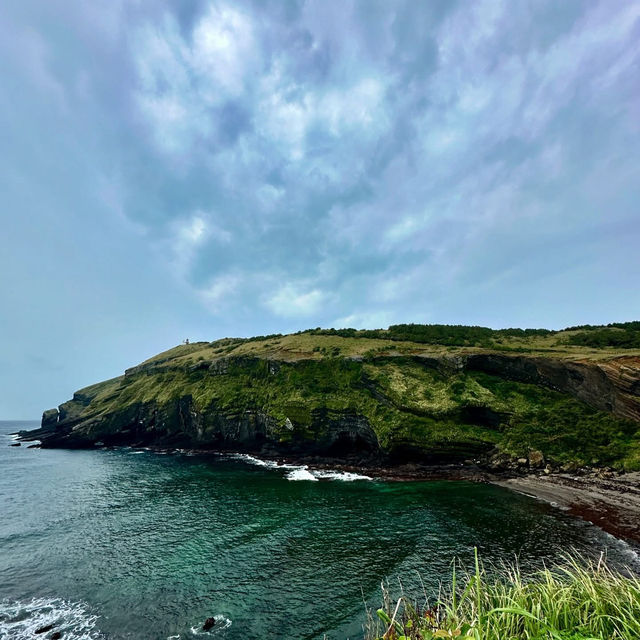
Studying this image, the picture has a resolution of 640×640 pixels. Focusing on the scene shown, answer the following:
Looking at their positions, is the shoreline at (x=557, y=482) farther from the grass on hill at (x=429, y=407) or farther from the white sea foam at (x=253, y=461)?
the grass on hill at (x=429, y=407)

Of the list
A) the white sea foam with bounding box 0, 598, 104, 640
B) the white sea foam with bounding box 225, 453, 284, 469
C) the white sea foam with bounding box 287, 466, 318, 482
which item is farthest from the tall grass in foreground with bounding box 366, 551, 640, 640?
the white sea foam with bounding box 225, 453, 284, 469

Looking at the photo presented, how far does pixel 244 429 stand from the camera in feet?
254

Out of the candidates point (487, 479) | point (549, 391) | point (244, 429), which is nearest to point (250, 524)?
point (487, 479)

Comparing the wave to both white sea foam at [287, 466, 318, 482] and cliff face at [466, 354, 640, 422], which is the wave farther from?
cliff face at [466, 354, 640, 422]

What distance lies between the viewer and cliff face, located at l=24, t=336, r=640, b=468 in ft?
158

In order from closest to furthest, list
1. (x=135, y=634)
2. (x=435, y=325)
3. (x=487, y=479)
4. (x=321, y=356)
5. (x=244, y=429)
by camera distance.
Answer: (x=135, y=634)
(x=487, y=479)
(x=244, y=429)
(x=321, y=356)
(x=435, y=325)

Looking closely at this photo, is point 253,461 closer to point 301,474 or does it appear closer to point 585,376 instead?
point 301,474

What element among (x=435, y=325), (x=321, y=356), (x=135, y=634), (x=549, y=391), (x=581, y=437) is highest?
(x=435, y=325)

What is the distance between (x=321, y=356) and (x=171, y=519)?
53493mm

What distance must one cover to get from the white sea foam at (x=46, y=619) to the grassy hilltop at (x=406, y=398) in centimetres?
4409

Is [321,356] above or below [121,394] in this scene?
above

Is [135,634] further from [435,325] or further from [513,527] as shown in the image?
[435,325]

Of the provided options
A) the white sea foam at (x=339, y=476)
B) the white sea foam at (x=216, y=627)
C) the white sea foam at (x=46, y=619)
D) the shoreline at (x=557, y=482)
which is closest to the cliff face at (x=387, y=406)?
the shoreline at (x=557, y=482)

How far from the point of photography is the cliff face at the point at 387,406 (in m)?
48.3
